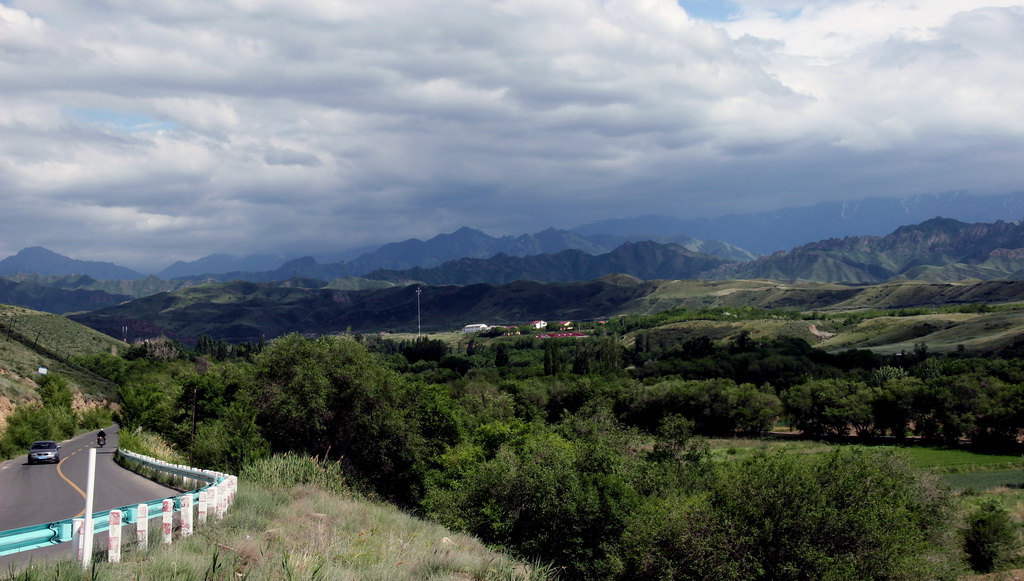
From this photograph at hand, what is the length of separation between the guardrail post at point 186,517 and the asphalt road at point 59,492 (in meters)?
3.22

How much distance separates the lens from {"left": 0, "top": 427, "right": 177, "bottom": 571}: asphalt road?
2333 centimetres

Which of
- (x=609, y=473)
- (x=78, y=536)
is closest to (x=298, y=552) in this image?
(x=78, y=536)

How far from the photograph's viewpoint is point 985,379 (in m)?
87.3

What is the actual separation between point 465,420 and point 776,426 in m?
66.2

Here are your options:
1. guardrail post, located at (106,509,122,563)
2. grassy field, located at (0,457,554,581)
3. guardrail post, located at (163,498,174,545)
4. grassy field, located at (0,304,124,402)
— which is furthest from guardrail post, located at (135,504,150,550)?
grassy field, located at (0,304,124,402)

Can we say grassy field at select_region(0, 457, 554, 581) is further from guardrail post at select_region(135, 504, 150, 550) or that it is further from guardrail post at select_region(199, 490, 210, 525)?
guardrail post at select_region(199, 490, 210, 525)

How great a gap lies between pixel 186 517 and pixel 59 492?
79.6 feet

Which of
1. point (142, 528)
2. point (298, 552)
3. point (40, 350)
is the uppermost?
point (142, 528)

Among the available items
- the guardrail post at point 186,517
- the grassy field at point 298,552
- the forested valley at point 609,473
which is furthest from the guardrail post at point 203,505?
the forested valley at point 609,473

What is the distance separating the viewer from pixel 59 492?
1225 inches

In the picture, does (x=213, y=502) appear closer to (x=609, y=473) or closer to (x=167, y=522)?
(x=167, y=522)

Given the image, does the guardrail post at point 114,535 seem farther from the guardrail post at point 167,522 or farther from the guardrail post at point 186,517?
the guardrail post at point 186,517

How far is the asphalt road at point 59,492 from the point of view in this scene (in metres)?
23.3

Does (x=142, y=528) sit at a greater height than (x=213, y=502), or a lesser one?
greater
